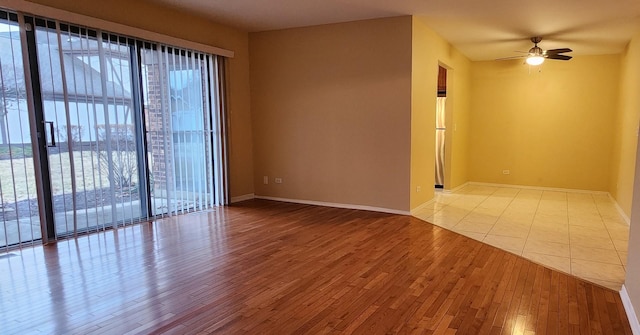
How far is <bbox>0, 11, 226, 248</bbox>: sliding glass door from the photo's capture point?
352 centimetres

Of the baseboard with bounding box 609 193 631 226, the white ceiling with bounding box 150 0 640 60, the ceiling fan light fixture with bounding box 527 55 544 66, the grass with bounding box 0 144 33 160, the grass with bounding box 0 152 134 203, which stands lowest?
the baseboard with bounding box 609 193 631 226

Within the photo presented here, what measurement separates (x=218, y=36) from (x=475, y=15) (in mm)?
3592

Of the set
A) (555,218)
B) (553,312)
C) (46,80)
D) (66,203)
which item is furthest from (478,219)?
Answer: (46,80)

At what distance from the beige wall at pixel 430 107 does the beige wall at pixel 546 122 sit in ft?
1.91

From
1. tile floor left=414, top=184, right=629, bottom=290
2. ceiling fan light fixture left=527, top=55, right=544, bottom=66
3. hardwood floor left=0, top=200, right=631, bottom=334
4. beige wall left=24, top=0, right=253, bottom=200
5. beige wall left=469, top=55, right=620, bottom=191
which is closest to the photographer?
hardwood floor left=0, top=200, right=631, bottom=334

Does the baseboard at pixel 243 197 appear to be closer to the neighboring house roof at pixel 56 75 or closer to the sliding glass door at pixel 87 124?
the sliding glass door at pixel 87 124

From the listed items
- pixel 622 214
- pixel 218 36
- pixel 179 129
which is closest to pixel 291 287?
pixel 179 129

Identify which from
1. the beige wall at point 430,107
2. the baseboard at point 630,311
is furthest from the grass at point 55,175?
the baseboard at point 630,311

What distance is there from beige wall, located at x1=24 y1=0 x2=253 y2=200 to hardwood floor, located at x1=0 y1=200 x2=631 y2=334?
2088 millimetres

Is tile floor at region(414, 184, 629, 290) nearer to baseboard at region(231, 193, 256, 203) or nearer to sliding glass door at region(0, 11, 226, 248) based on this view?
baseboard at region(231, 193, 256, 203)

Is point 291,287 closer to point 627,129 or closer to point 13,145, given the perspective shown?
point 13,145

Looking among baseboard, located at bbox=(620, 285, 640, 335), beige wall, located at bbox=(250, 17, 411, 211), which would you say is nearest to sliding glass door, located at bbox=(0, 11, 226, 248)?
beige wall, located at bbox=(250, 17, 411, 211)

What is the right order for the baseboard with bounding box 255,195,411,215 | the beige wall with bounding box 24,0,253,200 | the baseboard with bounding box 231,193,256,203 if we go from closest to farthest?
the beige wall with bounding box 24,0,253,200 → the baseboard with bounding box 255,195,411,215 → the baseboard with bounding box 231,193,256,203

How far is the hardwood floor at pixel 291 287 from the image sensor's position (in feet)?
7.54
